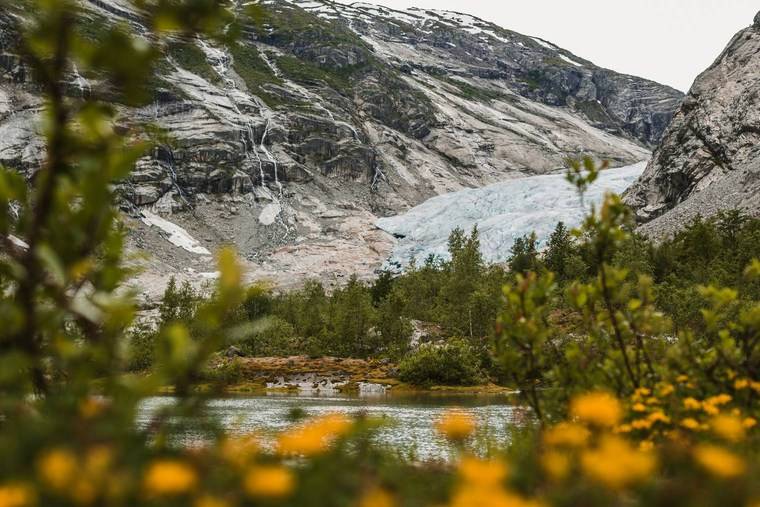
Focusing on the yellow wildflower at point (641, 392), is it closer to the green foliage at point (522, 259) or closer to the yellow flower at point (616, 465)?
the yellow flower at point (616, 465)

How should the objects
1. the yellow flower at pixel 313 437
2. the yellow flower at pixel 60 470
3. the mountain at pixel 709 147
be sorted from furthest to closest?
the mountain at pixel 709 147, the yellow flower at pixel 313 437, the yellow flower at pixel 60 470

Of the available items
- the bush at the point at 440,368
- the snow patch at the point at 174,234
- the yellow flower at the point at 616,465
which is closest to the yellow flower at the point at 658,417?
the yellow flower at the point at 616,465

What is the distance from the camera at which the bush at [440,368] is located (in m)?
44.8

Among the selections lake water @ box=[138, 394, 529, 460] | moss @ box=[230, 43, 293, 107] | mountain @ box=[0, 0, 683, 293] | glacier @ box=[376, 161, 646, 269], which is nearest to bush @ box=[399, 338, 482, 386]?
lake water @ box=[138, 394, 529, 460]

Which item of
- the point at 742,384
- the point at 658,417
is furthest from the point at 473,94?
the point at 658,417

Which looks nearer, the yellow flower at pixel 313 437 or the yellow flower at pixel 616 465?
the yellow flower at pixel 616 465

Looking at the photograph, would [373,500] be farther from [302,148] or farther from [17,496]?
[302,148]

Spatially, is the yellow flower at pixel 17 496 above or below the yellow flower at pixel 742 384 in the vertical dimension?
above

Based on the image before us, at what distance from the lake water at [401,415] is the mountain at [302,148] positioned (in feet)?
169

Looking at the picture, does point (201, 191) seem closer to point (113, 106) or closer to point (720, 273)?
point (720, 273)

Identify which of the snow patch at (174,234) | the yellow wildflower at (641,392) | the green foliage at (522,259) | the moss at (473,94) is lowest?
the snow patch at (174,234)

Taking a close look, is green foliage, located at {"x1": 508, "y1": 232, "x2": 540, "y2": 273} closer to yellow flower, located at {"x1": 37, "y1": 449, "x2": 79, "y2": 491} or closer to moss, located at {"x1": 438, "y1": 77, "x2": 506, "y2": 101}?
yellow flower, located at {"x1": 37, "y1": 449, "x2": 79, "y2": 491}

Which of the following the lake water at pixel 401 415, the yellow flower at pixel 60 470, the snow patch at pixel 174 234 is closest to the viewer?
the yellow flower at pixel 60 470

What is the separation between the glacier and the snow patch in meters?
28.1
